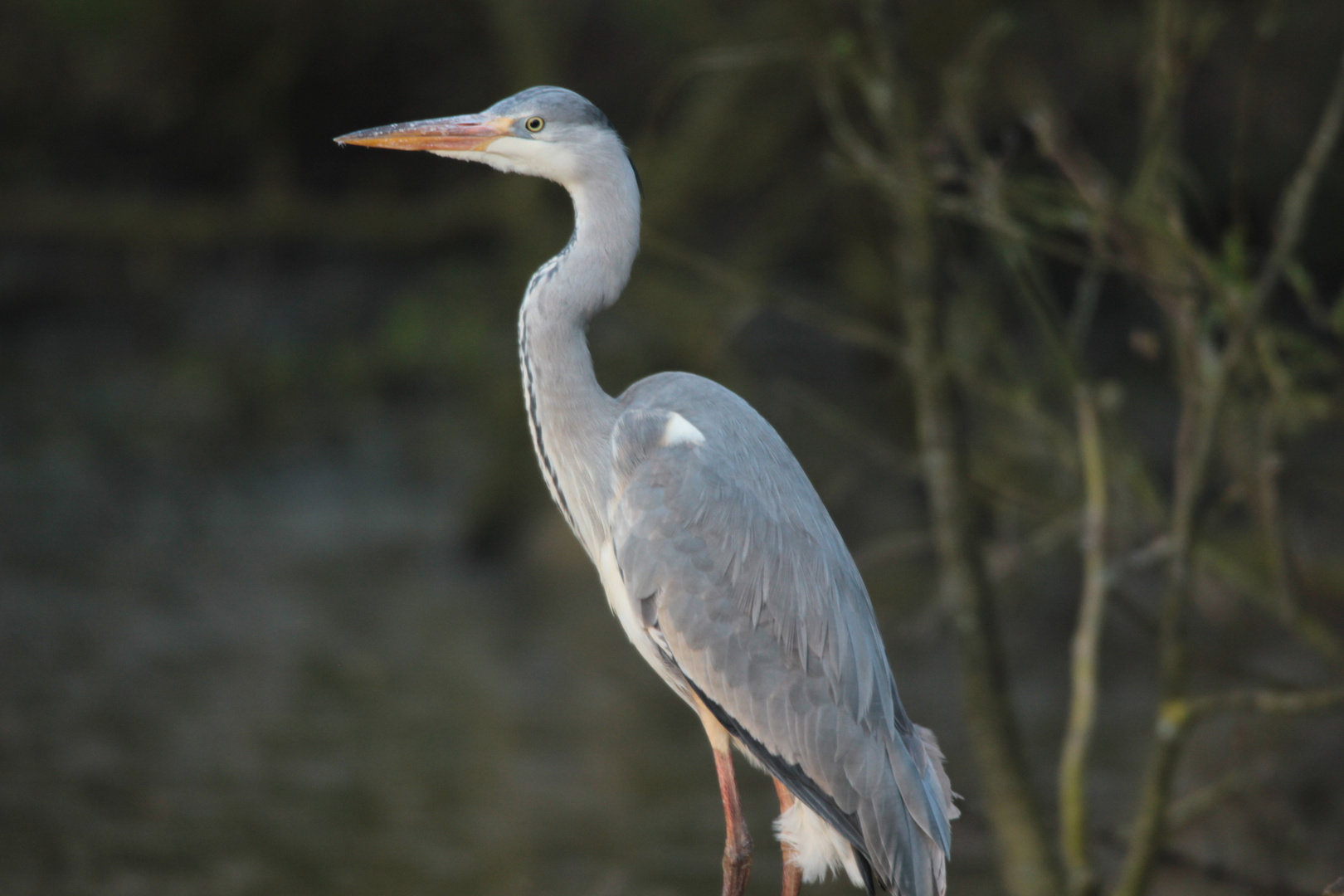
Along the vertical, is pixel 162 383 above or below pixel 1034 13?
below

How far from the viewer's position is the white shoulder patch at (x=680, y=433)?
2.55 m

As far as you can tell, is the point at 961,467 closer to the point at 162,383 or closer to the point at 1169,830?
the point at 1169,830

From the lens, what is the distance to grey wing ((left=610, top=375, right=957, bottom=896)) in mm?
2525

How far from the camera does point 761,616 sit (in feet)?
8.40

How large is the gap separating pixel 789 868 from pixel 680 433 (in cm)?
77

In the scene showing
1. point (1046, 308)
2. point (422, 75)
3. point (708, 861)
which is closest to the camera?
point (1046, 308)

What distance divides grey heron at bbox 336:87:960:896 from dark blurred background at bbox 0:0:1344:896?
95 cm

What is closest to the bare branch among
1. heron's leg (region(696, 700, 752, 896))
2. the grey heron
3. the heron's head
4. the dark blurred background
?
the dark blurred background

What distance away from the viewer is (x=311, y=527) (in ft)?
34.6

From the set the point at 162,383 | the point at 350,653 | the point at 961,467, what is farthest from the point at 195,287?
the point at 961,467

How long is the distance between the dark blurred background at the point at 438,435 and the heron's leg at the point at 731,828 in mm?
1146

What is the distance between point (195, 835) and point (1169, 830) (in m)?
4.02

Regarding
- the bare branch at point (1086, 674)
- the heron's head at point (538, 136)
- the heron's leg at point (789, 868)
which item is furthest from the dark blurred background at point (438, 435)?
the heron's leg at point (789, 868)

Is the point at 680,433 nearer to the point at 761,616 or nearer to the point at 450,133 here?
the point at 761,616
